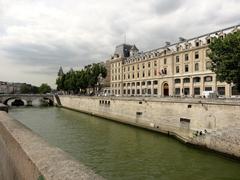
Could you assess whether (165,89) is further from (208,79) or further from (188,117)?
(188,117)

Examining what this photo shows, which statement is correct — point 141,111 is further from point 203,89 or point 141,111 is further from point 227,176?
point 227,176

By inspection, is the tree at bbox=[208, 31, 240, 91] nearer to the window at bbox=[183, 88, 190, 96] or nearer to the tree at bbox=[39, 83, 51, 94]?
the window at bbox=[183, 88, 190, 96]

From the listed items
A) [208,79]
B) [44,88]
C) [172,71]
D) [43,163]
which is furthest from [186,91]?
[44,88]

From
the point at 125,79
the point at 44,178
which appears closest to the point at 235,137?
the point at 44,178

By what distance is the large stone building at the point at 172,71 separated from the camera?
172ft

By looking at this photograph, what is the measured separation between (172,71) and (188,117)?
2949 cm

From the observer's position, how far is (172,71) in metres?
62.1

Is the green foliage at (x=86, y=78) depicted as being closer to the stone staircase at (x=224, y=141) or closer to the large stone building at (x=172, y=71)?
the large stone building at (x=172, y=71)

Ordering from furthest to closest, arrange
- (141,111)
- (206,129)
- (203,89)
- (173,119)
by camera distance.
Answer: (203,89) → (141,111) → (173,119) → (206,129)

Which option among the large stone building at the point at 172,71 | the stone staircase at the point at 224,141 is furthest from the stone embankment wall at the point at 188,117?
the large stone building at the point at 172,71

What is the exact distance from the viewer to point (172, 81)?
6175 centimetres

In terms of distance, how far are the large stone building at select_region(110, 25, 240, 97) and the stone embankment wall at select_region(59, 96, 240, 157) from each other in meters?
9.30

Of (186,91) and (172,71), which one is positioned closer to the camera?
(186,91)

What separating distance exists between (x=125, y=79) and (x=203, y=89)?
32168mm
